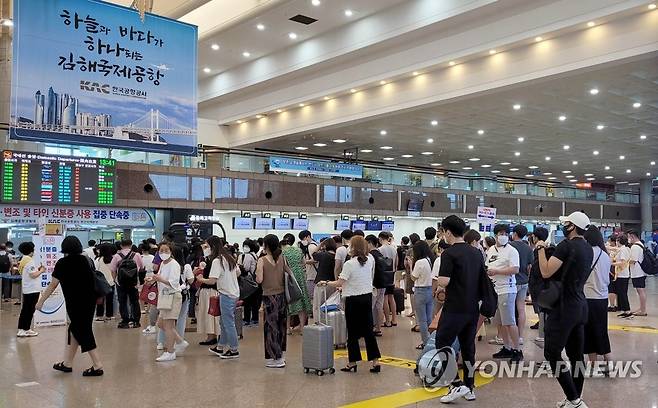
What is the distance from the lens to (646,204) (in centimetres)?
3881

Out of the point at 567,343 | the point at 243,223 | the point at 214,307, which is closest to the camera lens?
the point at 567,343

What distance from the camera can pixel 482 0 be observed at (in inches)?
475

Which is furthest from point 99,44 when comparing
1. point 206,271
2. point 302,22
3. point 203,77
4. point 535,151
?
point 535,151

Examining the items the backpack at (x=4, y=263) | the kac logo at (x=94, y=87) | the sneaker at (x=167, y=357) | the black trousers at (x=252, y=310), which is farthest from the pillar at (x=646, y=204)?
the sneaker at (x=167, y=357)

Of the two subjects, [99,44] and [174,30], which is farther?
[174,30]

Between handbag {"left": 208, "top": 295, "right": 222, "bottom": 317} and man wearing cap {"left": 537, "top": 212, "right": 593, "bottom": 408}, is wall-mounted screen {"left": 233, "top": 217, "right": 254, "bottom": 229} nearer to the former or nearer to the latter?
handbag {"left": 208, "top": 295, "right": 222, "bottom": 317}

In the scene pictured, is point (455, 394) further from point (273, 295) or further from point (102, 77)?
point (102, 77)

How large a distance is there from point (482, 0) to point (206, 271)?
7.97m

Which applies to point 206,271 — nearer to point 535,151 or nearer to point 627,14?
point 627,14

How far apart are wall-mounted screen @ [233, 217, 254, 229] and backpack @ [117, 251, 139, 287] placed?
29.2 feet

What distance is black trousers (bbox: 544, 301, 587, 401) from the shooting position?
4.96 metres

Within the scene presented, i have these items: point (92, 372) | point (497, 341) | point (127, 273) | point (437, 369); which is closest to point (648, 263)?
point (497, 341)

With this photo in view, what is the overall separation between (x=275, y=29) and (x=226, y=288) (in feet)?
31.4

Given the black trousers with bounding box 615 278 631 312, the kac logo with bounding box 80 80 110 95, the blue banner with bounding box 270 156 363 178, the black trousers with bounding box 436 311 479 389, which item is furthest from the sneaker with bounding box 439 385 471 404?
the blue banner with bounding box 270 156 363 178
